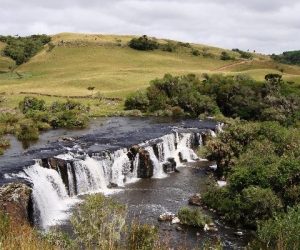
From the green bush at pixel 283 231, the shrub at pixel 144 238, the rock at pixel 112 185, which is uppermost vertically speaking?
the shrub at pixel 144 238

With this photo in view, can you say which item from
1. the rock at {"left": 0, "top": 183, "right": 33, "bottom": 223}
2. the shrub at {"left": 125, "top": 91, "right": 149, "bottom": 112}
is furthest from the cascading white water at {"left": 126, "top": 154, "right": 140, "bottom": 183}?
the shrub at {"left": 125, "top": 91, "right": 149, "bottom": 112}

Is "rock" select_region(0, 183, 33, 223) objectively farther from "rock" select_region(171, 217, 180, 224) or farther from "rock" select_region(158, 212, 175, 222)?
"rock" select_region(171, 217, 180, 224)

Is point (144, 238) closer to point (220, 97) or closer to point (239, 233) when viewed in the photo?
point (239, 233)

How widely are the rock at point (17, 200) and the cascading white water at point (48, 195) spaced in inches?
46.9

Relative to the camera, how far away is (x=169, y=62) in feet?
429

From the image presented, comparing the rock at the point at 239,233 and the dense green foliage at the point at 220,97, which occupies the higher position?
the dense green foliage at the point at 220,97

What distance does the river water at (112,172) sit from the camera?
33.0m

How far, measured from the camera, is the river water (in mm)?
32969

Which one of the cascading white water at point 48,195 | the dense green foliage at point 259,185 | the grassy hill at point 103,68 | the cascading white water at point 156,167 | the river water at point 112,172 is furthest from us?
the grassy hill at point 103,68

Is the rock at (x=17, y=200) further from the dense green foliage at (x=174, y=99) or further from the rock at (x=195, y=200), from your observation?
the dense green foliage at (x=174, y=99)

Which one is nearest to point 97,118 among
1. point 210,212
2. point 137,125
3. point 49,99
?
point 137,125

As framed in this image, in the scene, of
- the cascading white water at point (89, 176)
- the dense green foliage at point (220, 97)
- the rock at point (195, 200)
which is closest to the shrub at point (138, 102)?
the dense green foliage at point (220, 97)

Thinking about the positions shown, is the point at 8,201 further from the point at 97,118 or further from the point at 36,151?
the point at 97,118

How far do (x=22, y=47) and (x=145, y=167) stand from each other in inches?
4504
